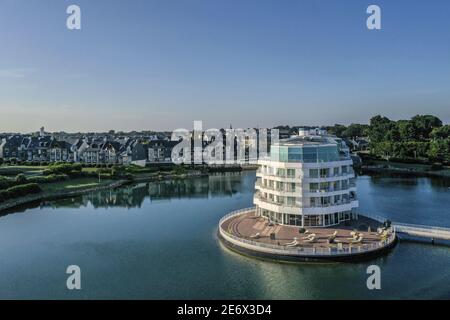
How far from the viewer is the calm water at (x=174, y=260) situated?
3133cm

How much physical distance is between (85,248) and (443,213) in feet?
160

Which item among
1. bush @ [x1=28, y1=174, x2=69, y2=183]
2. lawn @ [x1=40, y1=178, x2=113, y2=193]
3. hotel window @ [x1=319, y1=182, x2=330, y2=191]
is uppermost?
hotel window @ [x1=319, y1=182, x2=330, y2=191]

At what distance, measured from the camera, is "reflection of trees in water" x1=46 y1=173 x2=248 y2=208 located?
70.8 meters

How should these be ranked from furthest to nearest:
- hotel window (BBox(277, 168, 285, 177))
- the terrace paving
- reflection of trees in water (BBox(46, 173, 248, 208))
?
reflection of trees in water (BBox(46, 173, 248, 208)) < hotel window (BBox(277, 168, 285, 177)) < the terrace paving

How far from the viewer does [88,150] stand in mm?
121500

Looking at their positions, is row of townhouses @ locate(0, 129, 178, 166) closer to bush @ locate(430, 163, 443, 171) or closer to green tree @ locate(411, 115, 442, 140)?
bush @ locate(430, 163, 443, 171)

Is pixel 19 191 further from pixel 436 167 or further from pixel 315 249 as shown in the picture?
pixel 436 167

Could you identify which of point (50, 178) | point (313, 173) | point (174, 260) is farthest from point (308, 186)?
point (50, 178)

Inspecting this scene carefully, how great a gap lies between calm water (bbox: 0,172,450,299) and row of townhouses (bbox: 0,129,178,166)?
52776 millimetres

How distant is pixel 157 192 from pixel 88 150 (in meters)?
50.8

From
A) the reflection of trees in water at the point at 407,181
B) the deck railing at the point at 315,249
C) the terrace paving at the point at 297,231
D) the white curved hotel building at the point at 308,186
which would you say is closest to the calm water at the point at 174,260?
the deck railing at the point at 315,249

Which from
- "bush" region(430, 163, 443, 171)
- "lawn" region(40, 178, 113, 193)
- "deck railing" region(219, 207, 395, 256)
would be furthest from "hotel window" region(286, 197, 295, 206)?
"bush" region(430, 163, 443, 171)

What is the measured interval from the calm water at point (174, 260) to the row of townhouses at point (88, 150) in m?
52.8

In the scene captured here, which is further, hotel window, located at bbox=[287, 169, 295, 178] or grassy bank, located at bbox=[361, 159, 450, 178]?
grassy bank, located at bbox=[361, 159, 450, 178]
